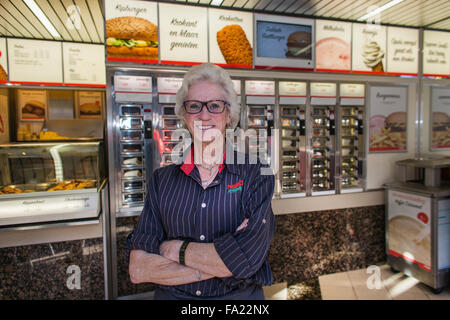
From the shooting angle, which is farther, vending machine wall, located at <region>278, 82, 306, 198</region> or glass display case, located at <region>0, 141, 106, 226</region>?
vending machine wall, located at <region>278, 82, 306, 198</region>

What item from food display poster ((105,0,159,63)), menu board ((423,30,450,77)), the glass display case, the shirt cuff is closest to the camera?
the shirt cuff

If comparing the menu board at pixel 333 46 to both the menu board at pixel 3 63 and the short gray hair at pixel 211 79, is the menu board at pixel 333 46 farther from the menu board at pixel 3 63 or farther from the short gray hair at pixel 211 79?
the menu board at pixel 3 63

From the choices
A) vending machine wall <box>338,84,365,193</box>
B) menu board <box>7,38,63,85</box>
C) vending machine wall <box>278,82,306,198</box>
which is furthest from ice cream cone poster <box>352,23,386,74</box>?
menu board <box>7,38,63,85</box>

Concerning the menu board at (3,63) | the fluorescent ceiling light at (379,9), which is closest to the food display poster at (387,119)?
the fluorescent ceiling light at (379,9)

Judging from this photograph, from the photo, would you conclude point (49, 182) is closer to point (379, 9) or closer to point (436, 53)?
point (379, 9)

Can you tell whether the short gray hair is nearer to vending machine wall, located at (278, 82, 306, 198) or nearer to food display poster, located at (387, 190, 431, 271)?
vending machine wall, located at (278, 82, 306, 198)

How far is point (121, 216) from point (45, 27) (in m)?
2.56

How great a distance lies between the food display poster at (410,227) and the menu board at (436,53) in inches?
65.8

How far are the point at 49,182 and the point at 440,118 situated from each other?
445 centimetres

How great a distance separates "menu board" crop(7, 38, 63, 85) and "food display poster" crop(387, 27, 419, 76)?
14.1 ft

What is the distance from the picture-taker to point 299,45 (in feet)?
10.3

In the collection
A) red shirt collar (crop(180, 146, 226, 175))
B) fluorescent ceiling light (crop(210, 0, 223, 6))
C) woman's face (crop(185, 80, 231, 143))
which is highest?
fluorescent ceiling light (crop(210, 0, 223, 6))

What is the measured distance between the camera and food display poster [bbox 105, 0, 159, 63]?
2598mm

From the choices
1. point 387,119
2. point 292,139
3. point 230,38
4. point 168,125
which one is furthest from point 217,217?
point 387,119
